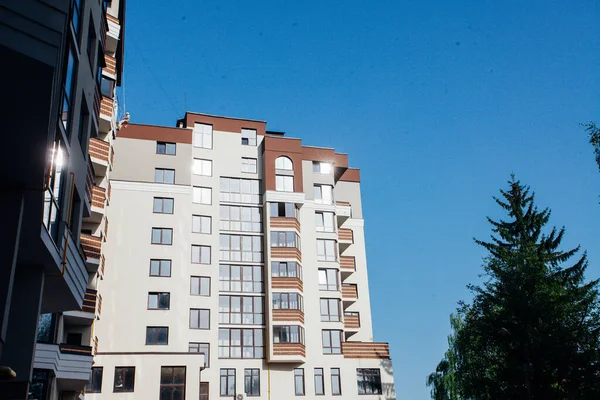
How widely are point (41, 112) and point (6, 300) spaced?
12.8 ft

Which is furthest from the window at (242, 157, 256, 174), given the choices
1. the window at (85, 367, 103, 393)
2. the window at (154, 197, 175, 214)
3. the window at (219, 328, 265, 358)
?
the window at (85, 367, 103, 393)

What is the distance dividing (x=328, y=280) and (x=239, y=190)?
32.4 feet

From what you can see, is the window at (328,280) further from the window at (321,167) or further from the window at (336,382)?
the window at (321,167)

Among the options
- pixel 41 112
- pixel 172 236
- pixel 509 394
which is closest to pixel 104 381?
pixel 172 236

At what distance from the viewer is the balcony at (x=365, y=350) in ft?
154

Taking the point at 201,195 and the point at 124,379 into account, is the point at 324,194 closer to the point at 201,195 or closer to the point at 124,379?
the point at 201,195

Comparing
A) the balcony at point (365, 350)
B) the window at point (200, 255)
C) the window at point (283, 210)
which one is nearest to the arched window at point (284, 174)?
the window at point (283, 210)

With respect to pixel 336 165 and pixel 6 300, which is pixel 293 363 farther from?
pixel 6 300

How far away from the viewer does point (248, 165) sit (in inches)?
2005

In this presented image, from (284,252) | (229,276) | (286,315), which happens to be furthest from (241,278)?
(286,315)

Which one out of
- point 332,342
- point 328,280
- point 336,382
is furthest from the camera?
point 328,280

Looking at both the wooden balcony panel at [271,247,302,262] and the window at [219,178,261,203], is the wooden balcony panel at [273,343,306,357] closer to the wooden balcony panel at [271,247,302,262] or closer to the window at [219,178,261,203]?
the wooden balcony panel at [271,247,302,262]

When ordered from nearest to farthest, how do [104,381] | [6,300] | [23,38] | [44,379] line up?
[23,38] < [6,300] < [44,379] < [104,381]

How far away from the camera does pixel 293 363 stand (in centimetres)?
4556
